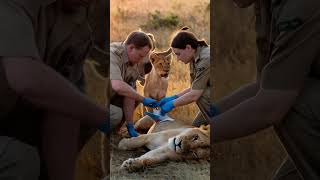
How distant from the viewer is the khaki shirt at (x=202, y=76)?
3236 millimetres

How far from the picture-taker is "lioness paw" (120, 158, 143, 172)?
3244 millimetres

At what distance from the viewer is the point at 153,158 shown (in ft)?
10.7

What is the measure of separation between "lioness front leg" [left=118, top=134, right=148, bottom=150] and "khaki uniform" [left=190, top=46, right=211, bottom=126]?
1.02 ft

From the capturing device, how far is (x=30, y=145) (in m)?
3.14

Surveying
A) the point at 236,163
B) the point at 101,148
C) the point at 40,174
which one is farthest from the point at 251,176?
the point at 40,174

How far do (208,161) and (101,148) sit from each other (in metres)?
0.65

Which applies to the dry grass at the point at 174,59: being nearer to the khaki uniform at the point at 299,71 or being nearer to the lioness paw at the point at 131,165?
the lioness paw at the point at 131,165

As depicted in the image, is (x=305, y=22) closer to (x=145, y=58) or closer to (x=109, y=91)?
(x=145, y=58)

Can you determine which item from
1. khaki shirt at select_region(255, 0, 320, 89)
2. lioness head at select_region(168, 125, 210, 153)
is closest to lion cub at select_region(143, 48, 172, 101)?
lioness head at select_region(168, 125, 210, 153)

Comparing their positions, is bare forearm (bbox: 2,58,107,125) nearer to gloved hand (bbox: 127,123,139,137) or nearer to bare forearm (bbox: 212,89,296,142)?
gloved hand (bbox: 127,123,139,137)

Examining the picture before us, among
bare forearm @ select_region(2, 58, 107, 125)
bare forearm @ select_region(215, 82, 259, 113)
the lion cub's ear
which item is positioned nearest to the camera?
bare forearm @ select_region(2, 58, 107, 125)

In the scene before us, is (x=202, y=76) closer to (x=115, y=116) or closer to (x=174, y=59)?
(x=174, y=59)

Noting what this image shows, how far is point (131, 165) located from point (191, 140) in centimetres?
39

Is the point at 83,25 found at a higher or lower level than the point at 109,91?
higher
